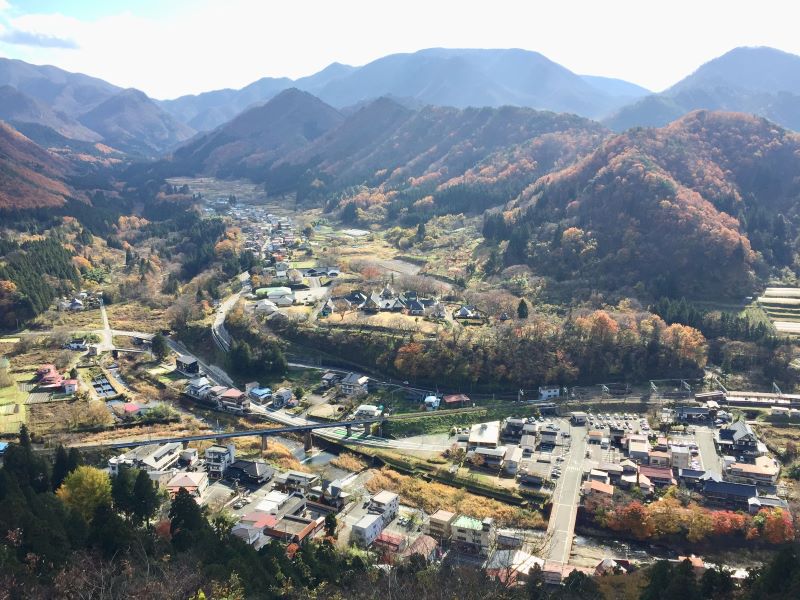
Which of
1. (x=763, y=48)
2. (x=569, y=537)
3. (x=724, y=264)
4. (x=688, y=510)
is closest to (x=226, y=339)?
(x=569, y=537)

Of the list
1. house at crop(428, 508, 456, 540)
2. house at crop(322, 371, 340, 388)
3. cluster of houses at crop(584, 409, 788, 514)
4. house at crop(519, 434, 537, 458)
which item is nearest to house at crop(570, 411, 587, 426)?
cluster of houses at crop(584, 409, 788, 514)

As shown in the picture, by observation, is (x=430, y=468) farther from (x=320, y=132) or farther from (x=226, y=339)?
(x=320, y=132)

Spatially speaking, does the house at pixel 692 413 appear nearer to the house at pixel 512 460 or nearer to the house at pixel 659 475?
the house at pixel 659 475

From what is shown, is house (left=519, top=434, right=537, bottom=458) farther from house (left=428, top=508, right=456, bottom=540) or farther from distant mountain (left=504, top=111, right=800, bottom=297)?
distant mountain (left=504, top=111, right=800, bottom=297)

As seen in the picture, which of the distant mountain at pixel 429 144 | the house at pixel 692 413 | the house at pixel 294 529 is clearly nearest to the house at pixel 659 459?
the house at pixel 692 413

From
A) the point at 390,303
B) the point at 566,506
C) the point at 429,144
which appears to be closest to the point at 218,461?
the point at 566,506
